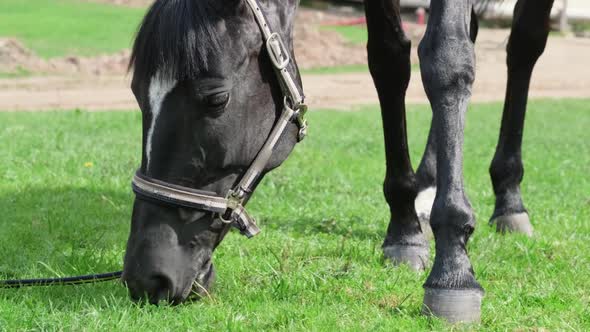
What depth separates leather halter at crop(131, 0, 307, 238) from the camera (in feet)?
10.1

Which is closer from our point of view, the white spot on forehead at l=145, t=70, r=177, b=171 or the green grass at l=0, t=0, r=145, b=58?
the white spot on forehead at l=145, t=70, r=177, b=171

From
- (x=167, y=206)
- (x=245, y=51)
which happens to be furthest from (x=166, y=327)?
(x=245, y=51)

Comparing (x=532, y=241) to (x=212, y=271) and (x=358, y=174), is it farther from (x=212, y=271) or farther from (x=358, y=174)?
(x=358, y=174)

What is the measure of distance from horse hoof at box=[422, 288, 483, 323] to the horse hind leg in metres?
1.98

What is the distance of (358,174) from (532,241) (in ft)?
8.39

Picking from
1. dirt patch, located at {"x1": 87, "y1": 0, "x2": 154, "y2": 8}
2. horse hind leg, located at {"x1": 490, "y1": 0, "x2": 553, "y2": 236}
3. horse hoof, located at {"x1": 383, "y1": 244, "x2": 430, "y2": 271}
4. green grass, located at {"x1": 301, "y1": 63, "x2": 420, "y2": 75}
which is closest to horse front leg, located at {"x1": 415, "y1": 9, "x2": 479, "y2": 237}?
horse hind leg, located at {"x1": 490, "y1": 0, "x2": 553, "y2": 236}

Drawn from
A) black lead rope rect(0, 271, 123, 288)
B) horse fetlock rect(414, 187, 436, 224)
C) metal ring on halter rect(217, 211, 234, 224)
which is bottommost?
horse fetlock rect(414, 187, 436, 224)

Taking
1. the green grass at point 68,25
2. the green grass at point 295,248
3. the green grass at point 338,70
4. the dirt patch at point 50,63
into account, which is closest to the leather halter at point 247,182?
the green grass at point 295,248

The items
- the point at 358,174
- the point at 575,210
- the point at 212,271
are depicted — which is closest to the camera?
the point at 212,271

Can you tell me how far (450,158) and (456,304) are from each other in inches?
20.0

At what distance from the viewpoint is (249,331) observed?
121 inches

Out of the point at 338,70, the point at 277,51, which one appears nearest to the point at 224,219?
the point at 277,51

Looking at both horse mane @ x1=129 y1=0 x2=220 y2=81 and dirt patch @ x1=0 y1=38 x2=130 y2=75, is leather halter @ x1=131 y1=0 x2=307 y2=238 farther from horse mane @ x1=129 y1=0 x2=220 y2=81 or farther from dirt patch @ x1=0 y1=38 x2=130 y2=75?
dirt patch @ x1=0 y1=38 x2=130 y2=75

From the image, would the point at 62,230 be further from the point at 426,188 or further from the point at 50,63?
the point at 50,63
